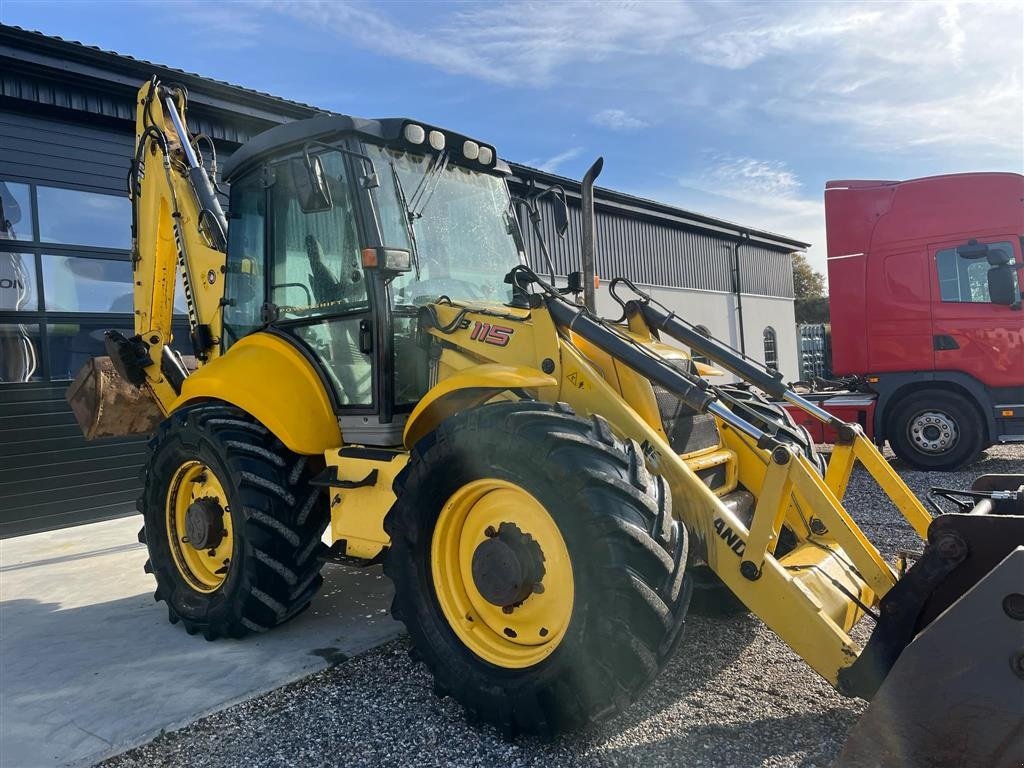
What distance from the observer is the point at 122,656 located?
4156mm

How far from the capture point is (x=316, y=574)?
13.6ft

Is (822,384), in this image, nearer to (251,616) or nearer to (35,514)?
(251,616)

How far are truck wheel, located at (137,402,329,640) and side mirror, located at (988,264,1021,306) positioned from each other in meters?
8.29

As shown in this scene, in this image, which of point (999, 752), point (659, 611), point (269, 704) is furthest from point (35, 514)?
point (999, 752)

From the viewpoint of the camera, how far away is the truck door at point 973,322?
879 cm

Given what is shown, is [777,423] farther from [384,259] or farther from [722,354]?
[384,259]

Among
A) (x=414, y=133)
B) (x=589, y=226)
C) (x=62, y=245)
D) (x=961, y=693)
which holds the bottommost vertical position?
(x=961, y=693)

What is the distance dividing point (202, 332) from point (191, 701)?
250cm

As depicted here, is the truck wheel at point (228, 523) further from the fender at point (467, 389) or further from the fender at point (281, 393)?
the fender at point (467, 389)

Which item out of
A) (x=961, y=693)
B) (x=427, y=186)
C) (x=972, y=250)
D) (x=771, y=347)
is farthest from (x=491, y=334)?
(x=771, y=347)

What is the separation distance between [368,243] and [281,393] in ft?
3.24

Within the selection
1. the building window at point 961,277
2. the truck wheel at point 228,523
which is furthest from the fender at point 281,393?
the building window at point 961,277

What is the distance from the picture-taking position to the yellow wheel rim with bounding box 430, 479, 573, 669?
2.94 meters

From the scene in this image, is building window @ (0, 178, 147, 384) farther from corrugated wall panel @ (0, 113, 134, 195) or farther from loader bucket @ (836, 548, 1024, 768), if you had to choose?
loader bucket @ (836, 548, 1024, 768)
